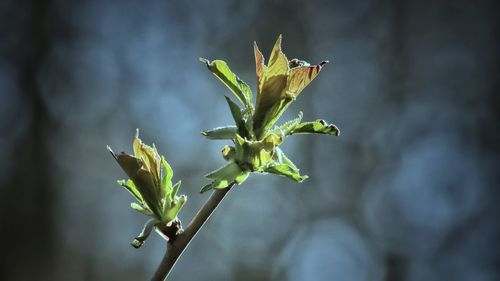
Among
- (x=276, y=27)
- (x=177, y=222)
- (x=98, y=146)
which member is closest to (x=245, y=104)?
(x=177, y=222)

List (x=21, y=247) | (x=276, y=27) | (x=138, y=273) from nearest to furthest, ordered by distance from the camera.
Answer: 1. (x=21, y=247)
2. (x=138, y=273)
3. (x=276, y=27)

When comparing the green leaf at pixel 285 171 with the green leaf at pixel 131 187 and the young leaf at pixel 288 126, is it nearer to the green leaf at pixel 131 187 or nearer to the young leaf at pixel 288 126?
the young leaf at pixel 288 126

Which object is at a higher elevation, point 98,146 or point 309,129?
point 98,146

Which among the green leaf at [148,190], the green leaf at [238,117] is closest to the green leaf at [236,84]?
the green leaf at [238,117]

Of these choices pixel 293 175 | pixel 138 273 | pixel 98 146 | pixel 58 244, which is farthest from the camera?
pixel 98 146

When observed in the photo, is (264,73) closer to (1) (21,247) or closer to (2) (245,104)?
(2) (245,104)

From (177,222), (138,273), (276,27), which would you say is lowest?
(177,222)

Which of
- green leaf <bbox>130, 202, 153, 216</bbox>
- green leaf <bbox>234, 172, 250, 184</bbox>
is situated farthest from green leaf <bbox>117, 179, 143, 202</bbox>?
green leaf <bbox>234, 172, 250, 184</bbox>
